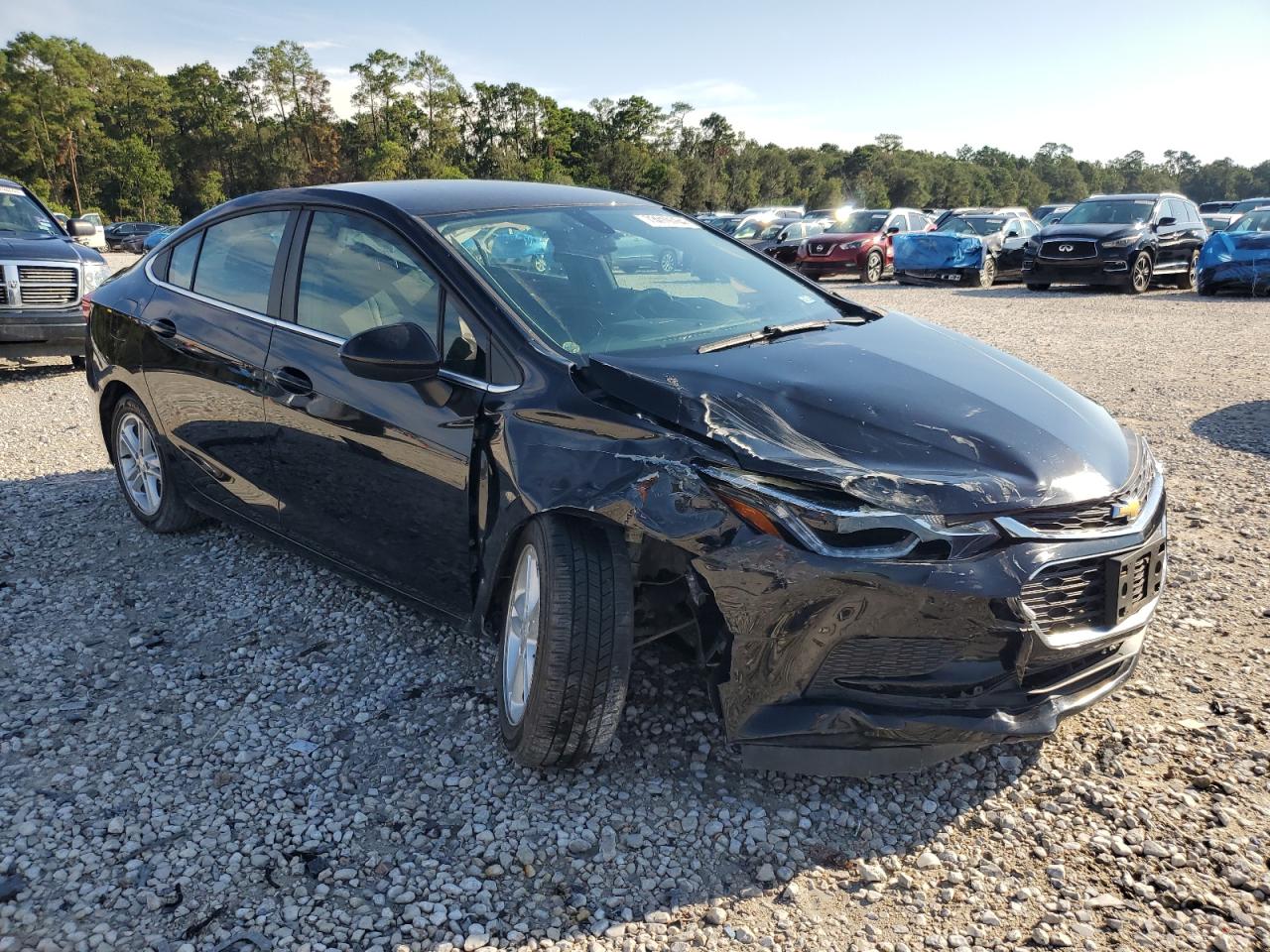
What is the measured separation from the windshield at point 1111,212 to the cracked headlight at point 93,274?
15765 mm

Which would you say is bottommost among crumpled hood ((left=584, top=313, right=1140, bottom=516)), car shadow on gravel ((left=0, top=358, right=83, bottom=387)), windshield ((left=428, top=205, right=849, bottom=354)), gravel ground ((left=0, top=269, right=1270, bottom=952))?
gravel ground ((left=0, top=269, right=1270, bottom=952))

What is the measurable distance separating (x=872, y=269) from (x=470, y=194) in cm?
1923

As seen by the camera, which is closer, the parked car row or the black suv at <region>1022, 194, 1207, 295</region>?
the parked car row

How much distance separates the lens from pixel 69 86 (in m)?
72.7

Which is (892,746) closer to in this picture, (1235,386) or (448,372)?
(448,372)

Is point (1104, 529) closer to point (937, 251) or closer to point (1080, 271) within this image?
point (1080, 271)

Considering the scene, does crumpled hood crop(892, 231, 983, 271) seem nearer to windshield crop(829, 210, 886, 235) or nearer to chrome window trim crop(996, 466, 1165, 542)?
windshield crop(829, 210, 886, 235)

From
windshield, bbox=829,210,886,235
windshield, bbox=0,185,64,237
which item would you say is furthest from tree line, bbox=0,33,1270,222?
windshield, bbox=0,185,64,237

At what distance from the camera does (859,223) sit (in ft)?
73.8

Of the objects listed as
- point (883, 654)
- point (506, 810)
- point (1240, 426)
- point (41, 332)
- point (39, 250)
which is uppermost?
point (39, 250)

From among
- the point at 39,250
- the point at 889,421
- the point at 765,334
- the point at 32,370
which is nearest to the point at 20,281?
the point at 39,250

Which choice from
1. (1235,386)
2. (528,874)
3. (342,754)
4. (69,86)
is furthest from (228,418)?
(69,86)

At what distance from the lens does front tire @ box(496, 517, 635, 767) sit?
258 cm

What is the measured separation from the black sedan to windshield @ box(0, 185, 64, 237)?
712 centimetres
